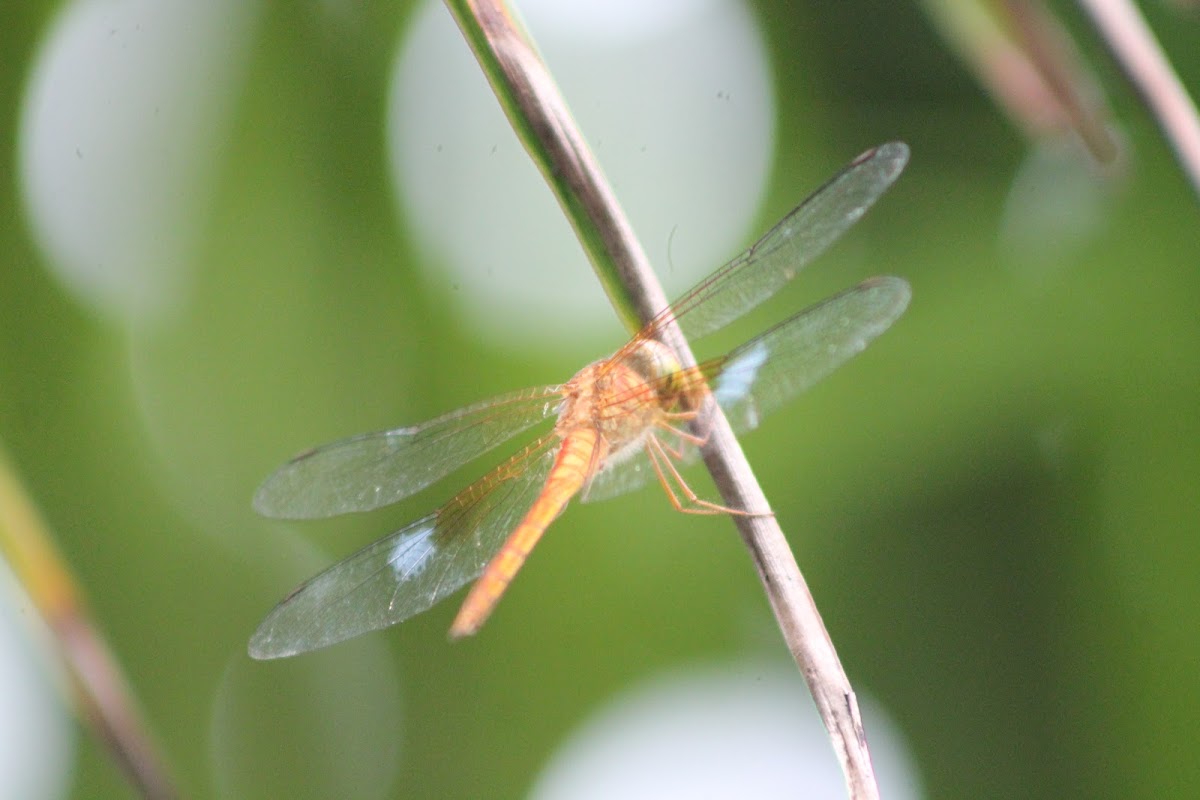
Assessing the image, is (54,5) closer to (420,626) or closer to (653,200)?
(653,200)

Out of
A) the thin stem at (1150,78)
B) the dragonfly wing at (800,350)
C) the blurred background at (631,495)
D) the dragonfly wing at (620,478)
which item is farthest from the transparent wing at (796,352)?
the blurred background at (631,495)

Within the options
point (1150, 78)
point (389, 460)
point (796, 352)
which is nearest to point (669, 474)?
point (796, 352)

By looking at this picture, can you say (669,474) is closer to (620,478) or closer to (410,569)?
(620,478)

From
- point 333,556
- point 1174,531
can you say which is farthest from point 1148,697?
point 333,556

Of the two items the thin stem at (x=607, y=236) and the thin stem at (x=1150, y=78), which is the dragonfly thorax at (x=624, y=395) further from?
the thin stem at (x=1150, y=78)

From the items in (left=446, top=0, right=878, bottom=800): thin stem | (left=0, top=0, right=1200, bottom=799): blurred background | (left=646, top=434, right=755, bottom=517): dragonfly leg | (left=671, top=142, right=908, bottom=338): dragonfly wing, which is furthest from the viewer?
(left=0, top=0, right=1200, bottom=799): blurred background

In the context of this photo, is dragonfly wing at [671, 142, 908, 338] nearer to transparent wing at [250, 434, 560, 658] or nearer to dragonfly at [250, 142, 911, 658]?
dragonfly at [250, 142, 911, 658]

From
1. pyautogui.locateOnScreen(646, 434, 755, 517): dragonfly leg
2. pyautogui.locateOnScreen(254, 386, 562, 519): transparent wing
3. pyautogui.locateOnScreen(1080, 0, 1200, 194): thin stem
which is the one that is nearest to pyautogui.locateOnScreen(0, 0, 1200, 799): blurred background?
pyautogui.locateOnScreen(254, 386, 562, 519): transparent wing
